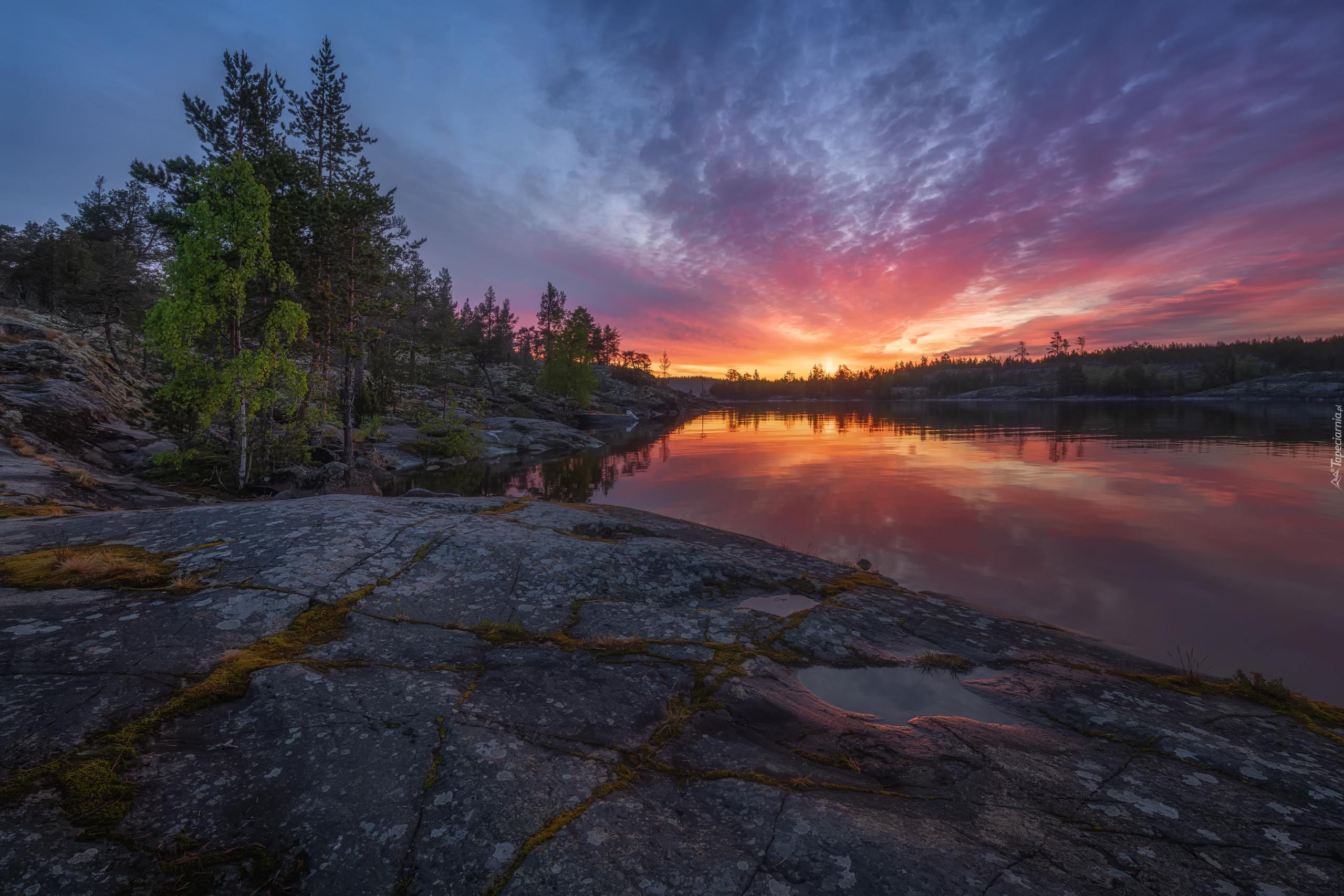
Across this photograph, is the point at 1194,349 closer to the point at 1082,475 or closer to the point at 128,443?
the point at 1082,475

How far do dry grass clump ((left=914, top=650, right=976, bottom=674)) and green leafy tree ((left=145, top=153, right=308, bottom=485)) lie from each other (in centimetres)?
1887

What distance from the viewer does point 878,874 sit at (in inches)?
109

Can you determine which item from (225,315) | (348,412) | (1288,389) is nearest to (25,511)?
(225,315)

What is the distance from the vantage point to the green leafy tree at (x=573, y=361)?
6362 centimetres

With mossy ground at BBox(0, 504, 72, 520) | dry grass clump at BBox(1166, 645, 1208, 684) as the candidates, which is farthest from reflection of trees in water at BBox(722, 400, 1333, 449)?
mossy ground at BBox(0, 504, 72, 520)

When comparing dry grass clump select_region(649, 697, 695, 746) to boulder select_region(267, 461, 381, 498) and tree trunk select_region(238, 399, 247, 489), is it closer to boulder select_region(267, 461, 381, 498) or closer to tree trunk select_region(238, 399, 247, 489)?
boulder select_region(267, 461, 381, 498)

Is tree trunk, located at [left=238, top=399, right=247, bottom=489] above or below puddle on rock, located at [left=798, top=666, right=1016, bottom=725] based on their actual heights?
above

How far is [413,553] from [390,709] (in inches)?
143

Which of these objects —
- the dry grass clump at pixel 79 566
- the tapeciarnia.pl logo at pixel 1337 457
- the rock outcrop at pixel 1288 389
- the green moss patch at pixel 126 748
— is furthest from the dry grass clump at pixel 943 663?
the rock outcrop at pixel 1288 389

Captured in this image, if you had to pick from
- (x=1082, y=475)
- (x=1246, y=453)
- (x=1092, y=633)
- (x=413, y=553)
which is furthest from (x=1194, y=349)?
(x=413, y=553)

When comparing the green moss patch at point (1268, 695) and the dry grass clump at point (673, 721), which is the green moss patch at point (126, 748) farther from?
the green moss patch at point (1268, 695)

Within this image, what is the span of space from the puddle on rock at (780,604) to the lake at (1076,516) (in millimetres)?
5699

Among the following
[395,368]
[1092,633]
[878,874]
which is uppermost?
[395,368]

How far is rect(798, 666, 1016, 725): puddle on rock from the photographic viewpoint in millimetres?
5148
